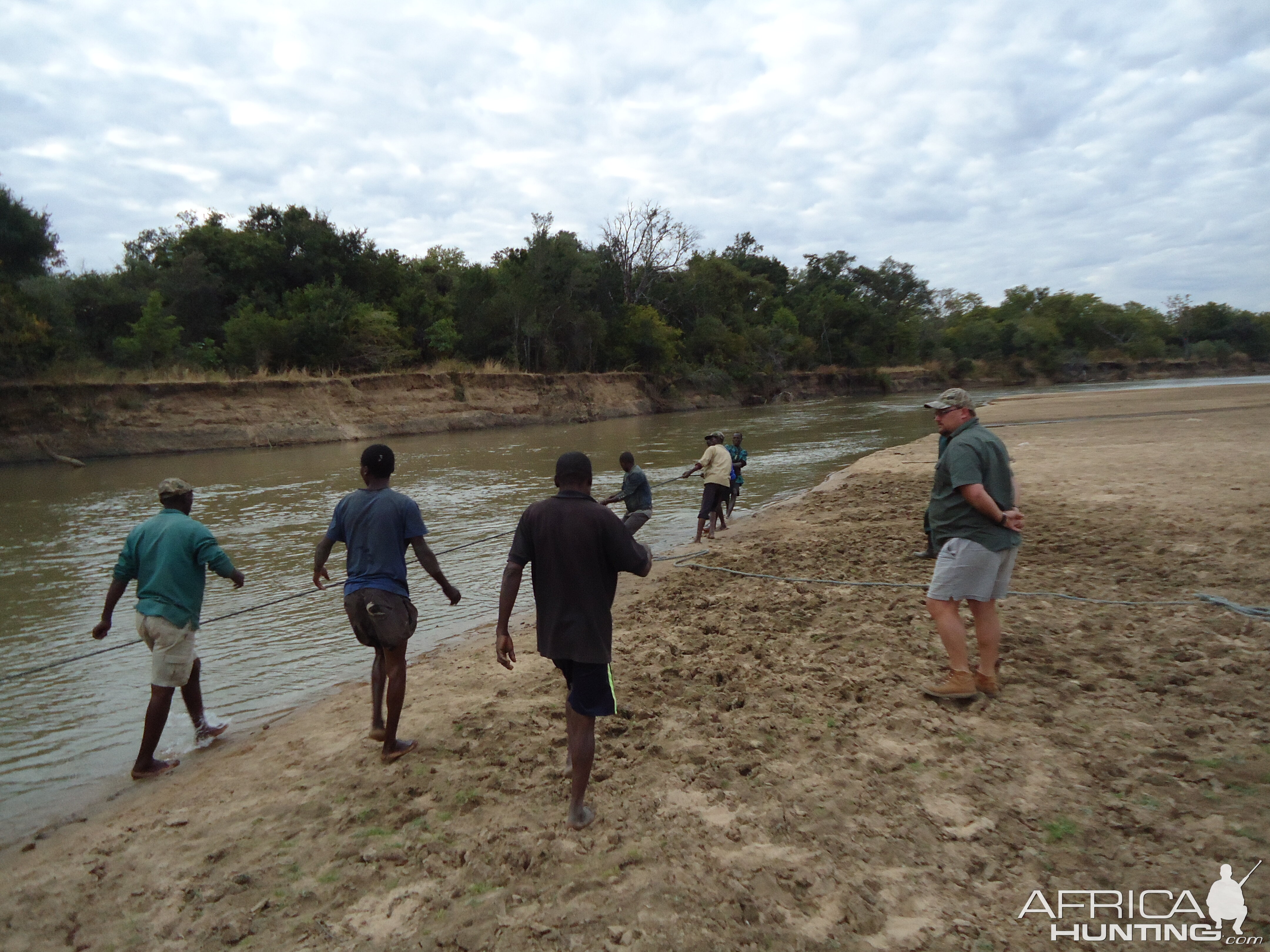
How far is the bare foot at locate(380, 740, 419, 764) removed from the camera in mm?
4762

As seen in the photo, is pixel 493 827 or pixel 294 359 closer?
pixel 493 827

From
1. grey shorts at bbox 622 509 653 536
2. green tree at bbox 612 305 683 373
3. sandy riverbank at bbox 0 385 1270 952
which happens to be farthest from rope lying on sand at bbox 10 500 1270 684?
green tree at bbox 612 305 683 373

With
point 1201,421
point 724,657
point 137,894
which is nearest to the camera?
point 137,894

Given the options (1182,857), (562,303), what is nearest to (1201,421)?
(1182,857)

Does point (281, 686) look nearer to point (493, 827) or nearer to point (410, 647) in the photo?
point (410, 647)

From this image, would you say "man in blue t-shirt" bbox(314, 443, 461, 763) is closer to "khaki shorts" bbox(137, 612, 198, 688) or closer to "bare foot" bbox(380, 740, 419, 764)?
"bare foot" bbox(380, 740, 419, 764)

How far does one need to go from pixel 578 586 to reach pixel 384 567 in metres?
1.51

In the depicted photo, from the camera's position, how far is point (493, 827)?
3861 mm

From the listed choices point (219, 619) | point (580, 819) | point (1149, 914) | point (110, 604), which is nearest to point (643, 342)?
point (219, 619)

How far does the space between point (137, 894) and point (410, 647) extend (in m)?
4.08

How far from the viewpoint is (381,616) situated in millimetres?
4676

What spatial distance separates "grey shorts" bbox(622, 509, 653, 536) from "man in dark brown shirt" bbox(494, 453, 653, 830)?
19.0ft

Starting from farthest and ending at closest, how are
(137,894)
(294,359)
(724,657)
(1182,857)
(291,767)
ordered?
1. (294,359)
2. (724,657)
3. (291,767)
4. (137,894)
5. (1182,857)

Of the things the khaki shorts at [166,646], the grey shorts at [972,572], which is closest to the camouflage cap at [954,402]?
the grey shorts at [972,572]
